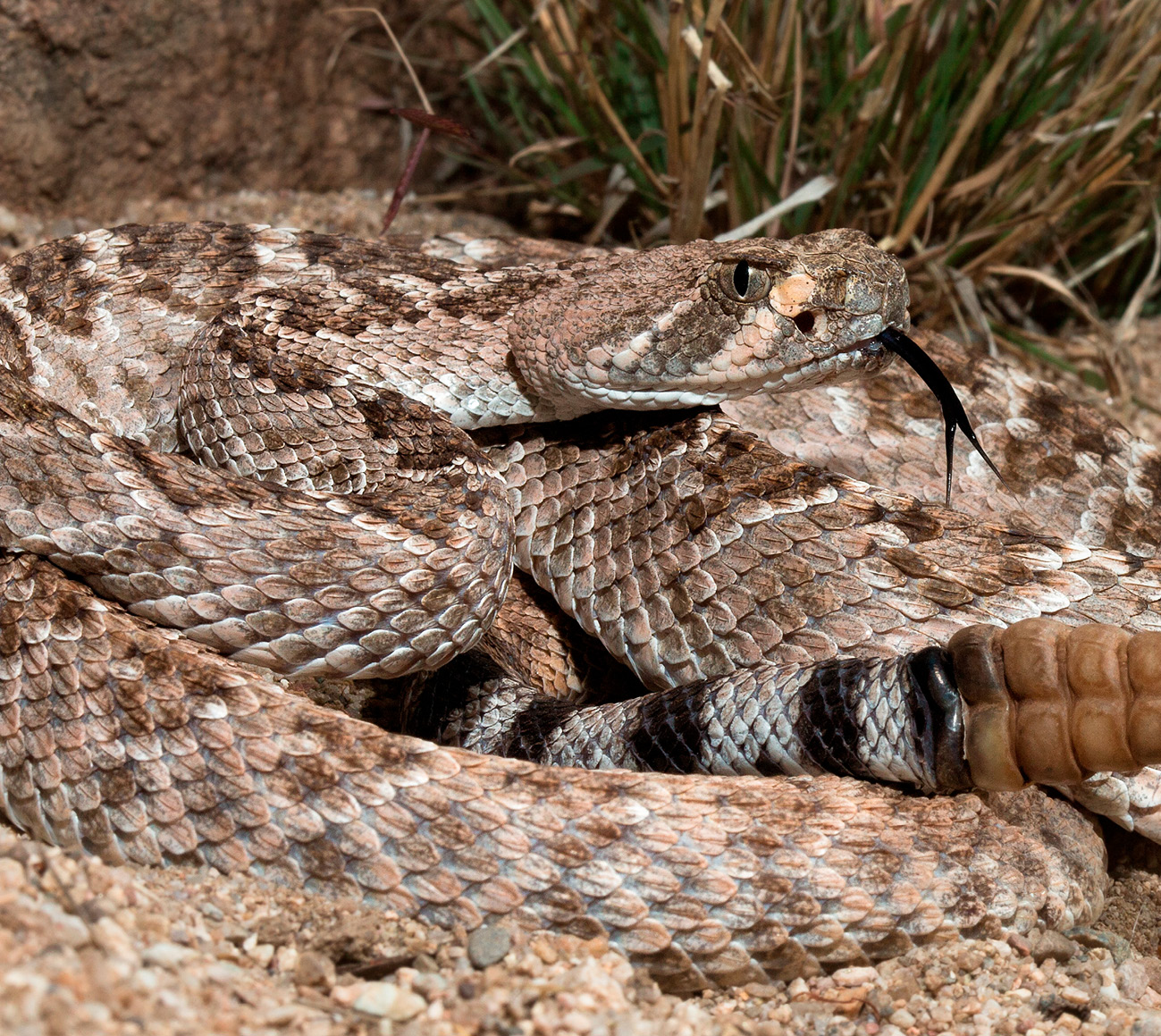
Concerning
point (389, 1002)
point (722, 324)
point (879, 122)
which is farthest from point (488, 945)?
point (879, 122)

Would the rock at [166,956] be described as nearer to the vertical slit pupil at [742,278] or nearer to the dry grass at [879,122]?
the vertical slit pupil at [742,278]

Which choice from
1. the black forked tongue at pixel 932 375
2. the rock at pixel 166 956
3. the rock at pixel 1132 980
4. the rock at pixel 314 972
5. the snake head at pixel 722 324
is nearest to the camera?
the rock at pixel 166 956

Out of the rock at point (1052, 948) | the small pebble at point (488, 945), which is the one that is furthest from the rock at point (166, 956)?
the rock at point (1052, 948)

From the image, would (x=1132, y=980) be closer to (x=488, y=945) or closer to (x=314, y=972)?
(x=488, y=945)

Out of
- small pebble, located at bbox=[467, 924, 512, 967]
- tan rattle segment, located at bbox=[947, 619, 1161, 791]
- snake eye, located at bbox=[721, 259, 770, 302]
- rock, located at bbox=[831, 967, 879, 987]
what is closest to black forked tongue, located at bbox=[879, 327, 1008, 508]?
snake eye, located at bbox=[721, 259, 770, 302]

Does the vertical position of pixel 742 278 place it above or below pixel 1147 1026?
above
